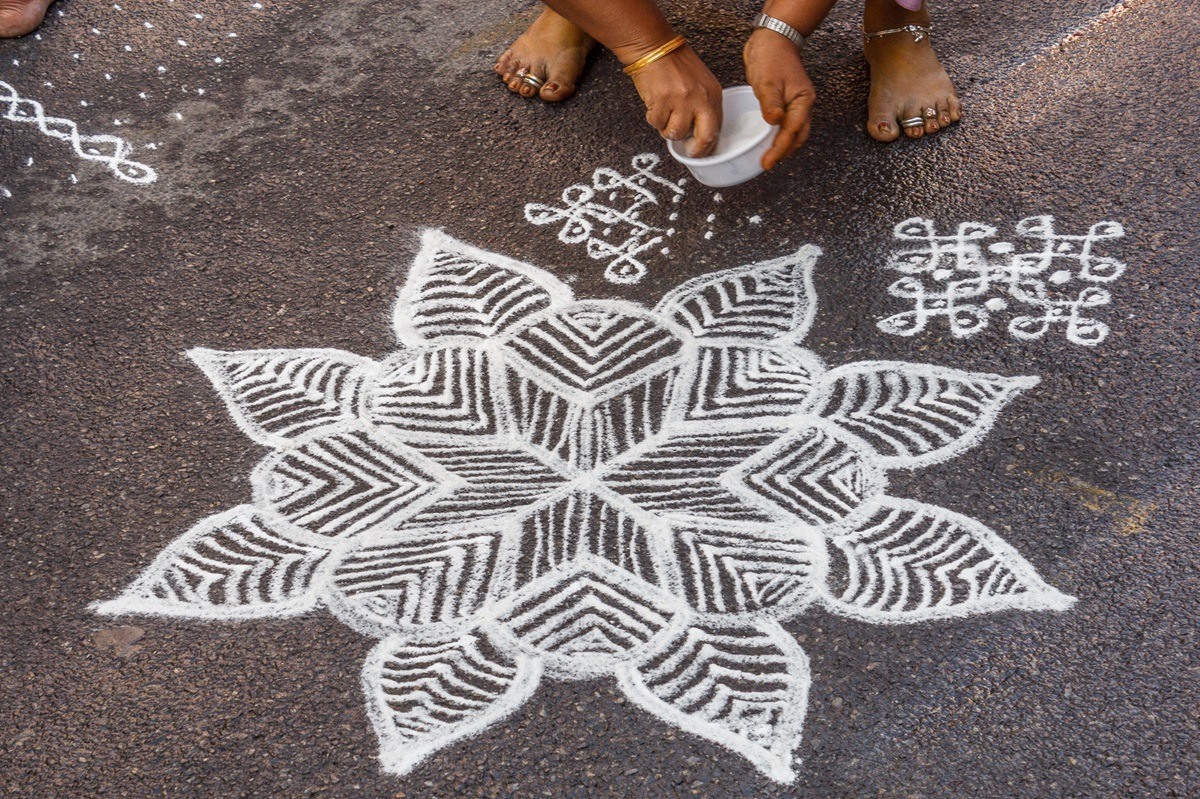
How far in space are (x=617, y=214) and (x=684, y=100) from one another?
0.46 metres

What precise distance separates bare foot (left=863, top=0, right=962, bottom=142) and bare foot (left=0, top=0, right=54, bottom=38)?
8.31ft

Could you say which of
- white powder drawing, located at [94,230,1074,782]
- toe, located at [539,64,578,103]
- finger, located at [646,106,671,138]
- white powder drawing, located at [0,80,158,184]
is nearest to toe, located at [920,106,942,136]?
white powder drawing, located at [94,230,1074,782]

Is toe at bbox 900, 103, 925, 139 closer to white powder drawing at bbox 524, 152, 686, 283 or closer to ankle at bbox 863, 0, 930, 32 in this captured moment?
ankle at bbox 863, 0, 930, 32

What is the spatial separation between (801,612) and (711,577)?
0.17 meters

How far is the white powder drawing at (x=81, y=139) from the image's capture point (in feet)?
Result: 9.34

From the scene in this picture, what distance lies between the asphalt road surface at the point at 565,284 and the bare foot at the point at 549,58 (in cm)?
5

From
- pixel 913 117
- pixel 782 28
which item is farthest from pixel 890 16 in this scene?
pixel 782 28

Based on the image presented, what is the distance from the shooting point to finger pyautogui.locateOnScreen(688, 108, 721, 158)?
2184 mm

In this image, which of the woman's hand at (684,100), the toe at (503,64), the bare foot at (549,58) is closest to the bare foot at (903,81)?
the woman's hand at (684,100)

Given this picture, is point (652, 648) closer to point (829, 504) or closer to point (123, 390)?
point (829, 504)

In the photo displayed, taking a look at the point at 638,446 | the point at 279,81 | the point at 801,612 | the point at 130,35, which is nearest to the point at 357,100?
the point at 279,81

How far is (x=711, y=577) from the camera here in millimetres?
1876

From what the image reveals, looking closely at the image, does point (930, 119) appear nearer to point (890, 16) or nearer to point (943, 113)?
point (943, 113)

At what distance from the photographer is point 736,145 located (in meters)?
2.24
